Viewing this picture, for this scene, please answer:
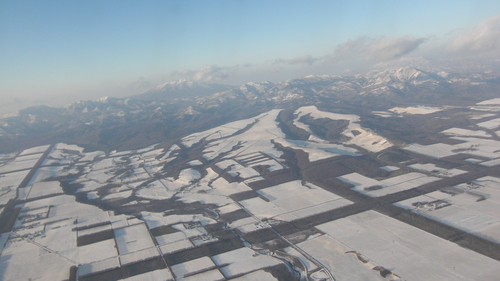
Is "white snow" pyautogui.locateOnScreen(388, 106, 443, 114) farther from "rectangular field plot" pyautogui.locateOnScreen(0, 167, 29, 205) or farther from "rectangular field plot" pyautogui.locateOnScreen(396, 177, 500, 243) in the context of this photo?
"rectangular field plot" pyautogui.locateOnScreen(0, 167, 29, 205)

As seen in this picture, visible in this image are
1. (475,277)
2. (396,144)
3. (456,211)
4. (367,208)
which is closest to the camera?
(475,277)

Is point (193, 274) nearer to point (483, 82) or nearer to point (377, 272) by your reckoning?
point (377, 272)

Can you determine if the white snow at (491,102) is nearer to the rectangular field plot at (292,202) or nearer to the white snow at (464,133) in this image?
the white snow at (464,133)

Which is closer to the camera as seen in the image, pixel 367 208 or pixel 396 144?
pixel 367 208

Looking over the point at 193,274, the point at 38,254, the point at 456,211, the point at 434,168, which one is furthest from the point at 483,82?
the point at 38,254

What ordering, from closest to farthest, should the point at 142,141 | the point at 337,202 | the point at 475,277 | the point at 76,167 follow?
the point at 475,277, the point at 337,202, the point at 76,167, the point at 142,141

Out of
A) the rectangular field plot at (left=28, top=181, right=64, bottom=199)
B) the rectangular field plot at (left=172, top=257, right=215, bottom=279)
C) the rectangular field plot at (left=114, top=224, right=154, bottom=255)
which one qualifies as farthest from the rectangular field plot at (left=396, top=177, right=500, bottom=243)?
the rectangular field plot at (left=28, top=181, right=64, bottom=199)

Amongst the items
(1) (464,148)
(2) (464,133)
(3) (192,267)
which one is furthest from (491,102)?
(3) (192,267)
